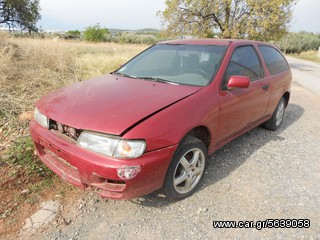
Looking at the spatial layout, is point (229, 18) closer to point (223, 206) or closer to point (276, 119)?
point (276, 119)

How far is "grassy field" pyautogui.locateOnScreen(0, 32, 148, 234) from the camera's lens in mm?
2596

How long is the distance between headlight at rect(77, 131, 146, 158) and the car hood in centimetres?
6

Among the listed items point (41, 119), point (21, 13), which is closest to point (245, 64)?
point (41, 119)

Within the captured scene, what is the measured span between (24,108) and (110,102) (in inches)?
117

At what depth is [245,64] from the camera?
3.46 metres

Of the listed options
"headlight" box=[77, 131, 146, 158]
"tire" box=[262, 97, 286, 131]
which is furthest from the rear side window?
"headlight" box=[77, 131, 146, 158]

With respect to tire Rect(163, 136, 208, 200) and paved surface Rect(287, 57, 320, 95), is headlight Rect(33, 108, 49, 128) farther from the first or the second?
paved surface Rect(287, 57, 320, 95)

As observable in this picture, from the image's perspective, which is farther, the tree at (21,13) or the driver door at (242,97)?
the tree at (21,13)

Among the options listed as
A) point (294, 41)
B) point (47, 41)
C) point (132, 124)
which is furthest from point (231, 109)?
point (294, 41)

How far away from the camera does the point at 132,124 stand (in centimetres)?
209

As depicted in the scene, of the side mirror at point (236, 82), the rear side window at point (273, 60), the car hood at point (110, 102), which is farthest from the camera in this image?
the rear side window at point (273, 60)

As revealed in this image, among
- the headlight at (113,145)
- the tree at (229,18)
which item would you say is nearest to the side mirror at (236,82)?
the headlight at (113,145)

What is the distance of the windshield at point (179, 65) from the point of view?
9.69 feet

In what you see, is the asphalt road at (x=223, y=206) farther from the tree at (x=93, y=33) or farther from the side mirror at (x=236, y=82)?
the tree at (x=93, y=33)
